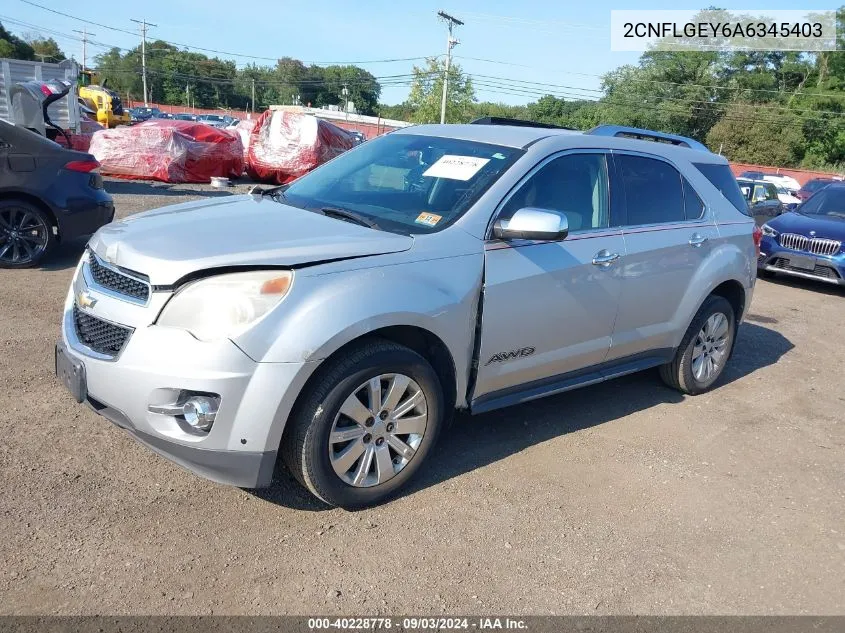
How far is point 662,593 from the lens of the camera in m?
2.99

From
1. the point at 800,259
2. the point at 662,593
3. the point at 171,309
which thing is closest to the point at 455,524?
the point at 662,593

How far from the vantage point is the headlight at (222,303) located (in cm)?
283

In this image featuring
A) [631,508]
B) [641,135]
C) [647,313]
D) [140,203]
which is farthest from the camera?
[140,203]

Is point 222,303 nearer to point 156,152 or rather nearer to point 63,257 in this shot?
point 63,257

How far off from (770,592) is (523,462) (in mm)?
1376

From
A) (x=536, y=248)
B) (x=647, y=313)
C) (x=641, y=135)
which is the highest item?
(x=641, y=135)

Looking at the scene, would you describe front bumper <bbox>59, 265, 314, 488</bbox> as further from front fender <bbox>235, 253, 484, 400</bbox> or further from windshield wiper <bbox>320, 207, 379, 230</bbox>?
windshield wiper <bbox>320, 207, 379, 230</bbox>

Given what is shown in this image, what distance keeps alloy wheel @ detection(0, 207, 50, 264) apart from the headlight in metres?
5.10

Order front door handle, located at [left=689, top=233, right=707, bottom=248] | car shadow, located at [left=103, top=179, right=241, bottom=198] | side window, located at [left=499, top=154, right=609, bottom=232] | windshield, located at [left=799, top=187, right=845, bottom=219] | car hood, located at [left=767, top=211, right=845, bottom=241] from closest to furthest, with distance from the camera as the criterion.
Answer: side window, located at [left=499, top=154, right=609, bottom=232], front door handle, located at [left=689, top=233, right=707, bottom=248], car hood, located at [left=767, top=211, right=845, bottom=241], windshield, located at [left=799, top=187, right=845, bottom=219], car shadow, located at [left=103, top=179, right=241, bottom=198]

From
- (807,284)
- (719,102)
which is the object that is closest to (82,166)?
(807,284)

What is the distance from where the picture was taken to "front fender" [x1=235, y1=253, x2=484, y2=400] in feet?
9.31

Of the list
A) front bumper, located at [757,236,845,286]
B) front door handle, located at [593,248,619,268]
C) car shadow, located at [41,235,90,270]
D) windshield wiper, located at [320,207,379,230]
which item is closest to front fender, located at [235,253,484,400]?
windshield wiper, located at [320,207,379,230]

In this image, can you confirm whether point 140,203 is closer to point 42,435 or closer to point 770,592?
point 42,435

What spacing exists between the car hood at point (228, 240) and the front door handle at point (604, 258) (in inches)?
51.2
